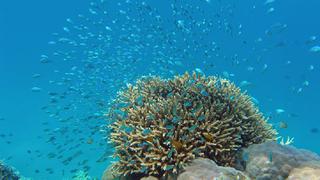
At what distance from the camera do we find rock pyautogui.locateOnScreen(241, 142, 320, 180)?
6.73m

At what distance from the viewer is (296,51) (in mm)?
72125

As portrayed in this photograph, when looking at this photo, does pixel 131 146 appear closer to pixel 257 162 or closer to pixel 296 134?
pixel 257 162

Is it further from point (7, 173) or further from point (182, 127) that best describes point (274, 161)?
point (7, 173)

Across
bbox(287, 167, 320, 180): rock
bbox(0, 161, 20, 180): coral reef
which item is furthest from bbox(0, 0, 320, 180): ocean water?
bbox(287, 167, 320, 180): rock

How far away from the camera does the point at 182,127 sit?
7.21 m

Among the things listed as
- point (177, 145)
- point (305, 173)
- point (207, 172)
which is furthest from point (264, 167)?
point (177, 145)

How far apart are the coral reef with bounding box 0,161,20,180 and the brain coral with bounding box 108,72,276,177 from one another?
3.55 m

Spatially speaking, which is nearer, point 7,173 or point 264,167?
point 264,167

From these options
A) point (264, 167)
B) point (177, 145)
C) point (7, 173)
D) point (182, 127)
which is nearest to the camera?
point (264, 167)

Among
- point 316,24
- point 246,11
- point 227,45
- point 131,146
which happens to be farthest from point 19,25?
point 131,146

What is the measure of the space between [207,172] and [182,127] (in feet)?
3.86

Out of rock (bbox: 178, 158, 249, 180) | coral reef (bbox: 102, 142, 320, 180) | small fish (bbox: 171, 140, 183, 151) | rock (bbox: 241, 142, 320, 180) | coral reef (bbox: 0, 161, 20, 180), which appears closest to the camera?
rock (bbox: 178, 158, 249, 180)

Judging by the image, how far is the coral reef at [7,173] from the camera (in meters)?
10.0

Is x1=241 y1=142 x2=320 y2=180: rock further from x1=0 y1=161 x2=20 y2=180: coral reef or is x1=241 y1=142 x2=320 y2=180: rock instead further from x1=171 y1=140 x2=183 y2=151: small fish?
x1=0 y1=161 x2=20 y2=180: coral reef
